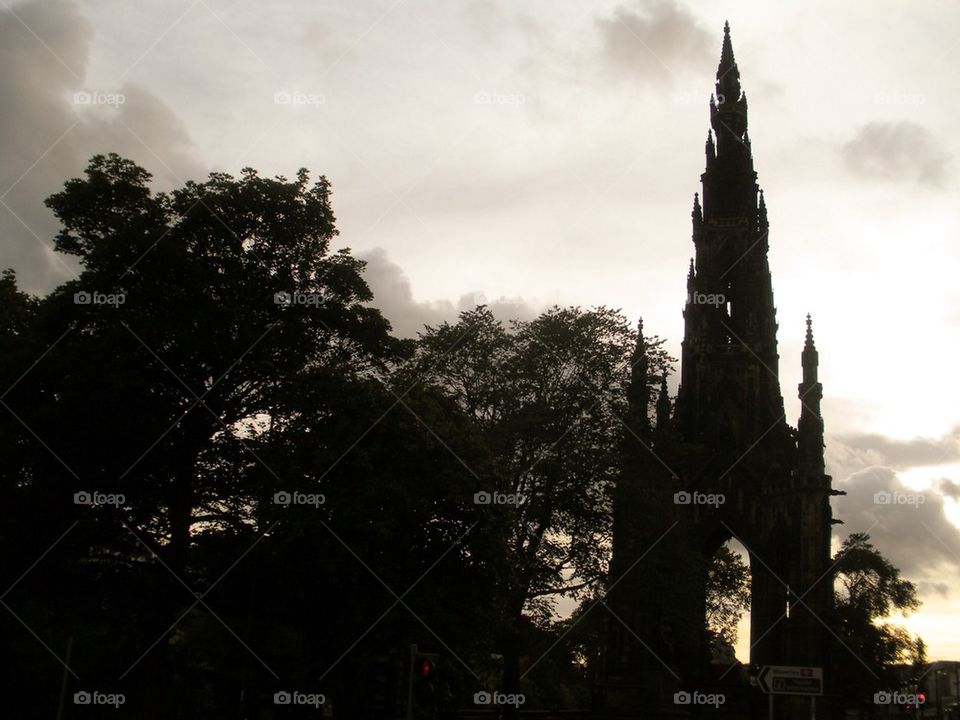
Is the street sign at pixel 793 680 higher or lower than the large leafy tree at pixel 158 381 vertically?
lower

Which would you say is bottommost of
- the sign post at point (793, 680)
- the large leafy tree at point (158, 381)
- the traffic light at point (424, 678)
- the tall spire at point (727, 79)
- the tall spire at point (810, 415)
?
Answer: the traffic light at point (424, 678)

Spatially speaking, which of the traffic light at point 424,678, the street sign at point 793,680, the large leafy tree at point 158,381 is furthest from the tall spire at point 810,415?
the traffic light at point 424,678

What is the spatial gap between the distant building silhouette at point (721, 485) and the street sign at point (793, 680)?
1362 centimetres

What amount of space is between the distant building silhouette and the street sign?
1362cm

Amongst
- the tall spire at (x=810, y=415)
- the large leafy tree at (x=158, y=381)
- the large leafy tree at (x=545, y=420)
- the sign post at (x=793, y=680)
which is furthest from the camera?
the tall spire at (x=810, y=415)

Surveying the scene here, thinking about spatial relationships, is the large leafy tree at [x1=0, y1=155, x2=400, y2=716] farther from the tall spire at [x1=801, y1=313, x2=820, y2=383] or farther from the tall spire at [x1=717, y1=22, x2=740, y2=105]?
the tall spire at [x1=717, y1=22, x2=740, y2=105]

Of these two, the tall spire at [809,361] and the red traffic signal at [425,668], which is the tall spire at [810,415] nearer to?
the tall spire at [809,361]

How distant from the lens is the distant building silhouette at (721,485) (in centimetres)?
3538

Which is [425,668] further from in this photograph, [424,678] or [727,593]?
→ [727,593]

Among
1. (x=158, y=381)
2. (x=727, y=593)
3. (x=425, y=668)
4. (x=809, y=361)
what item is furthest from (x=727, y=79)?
(x=425, y=668)

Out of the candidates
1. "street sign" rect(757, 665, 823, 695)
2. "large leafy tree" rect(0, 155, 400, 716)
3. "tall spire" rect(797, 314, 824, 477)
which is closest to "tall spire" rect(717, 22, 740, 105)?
"tall spire" rect(797, 314, 824, 477)

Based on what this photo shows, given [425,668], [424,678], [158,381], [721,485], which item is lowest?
[424,678]

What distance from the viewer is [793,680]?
2023 cm

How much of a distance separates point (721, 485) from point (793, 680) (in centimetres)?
2960
